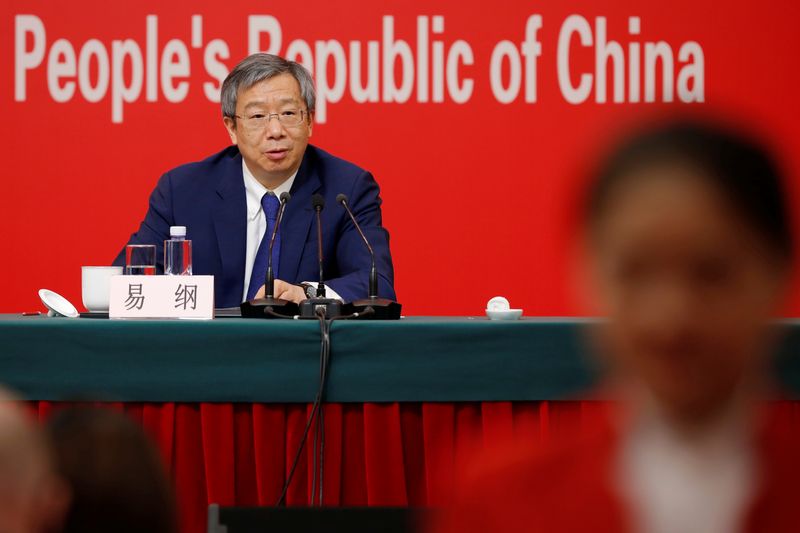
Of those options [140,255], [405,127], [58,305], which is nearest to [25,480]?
[58,305]

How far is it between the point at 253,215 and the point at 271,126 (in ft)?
0.81

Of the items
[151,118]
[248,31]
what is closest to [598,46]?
[248,31]

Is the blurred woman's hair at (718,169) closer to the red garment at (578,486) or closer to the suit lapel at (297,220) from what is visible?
the red garment at (578,486)

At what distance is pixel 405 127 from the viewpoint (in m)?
3.66

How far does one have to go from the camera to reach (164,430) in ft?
6.15

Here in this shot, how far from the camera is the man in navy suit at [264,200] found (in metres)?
2.70

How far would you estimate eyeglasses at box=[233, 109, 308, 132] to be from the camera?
2771 millimetres

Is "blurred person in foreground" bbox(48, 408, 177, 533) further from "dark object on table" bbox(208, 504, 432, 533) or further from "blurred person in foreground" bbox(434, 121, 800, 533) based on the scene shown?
"dark object on table" bbox(208, 504, 432, 533)

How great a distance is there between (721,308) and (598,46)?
3.43 m

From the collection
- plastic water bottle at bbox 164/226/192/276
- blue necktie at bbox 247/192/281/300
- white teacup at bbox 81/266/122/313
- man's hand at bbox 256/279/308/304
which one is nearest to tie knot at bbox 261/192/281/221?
blue necktie at bbox 247/192/281/300

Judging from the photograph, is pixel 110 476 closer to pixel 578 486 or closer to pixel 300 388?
pixel 578 486

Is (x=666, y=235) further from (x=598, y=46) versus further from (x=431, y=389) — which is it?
(x=598, y=46)

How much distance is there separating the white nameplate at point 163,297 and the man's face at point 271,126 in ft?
2.53

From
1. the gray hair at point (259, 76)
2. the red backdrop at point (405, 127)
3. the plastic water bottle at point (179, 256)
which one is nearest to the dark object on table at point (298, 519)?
the plastic water bottle at point (179, 256)
